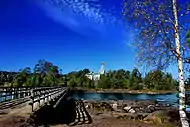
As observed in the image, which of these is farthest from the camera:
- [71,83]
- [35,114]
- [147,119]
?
[71,83]

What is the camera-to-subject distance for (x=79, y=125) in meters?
15.4

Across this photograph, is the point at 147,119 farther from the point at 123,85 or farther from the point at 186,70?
the point at 123,85

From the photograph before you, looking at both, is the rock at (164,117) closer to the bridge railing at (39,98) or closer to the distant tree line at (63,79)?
the bridge railing at (39,98)

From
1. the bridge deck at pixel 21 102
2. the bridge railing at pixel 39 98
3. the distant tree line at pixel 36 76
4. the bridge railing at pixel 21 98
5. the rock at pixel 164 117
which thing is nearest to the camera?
the bridge deck at pixel 21 102

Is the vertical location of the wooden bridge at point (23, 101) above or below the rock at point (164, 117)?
above

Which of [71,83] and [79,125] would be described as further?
[71,83]

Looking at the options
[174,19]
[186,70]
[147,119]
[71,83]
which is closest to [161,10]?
[174,19]

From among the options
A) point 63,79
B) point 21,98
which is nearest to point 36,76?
point 63,79

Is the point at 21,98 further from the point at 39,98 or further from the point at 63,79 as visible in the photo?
the point at 63,79

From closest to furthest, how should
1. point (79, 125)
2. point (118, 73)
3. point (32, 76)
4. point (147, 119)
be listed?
1. point (79, 125)
2. point (147, 119)
3. point (32, 76)
4. point (118, 73)

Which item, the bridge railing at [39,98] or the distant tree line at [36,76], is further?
the distant tree line at [36,76]

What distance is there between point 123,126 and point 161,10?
8.63 meters

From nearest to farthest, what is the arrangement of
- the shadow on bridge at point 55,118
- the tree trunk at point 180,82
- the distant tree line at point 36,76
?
1. the tree trunk at point 180,82
2. the shadow on bridge at point 55,118
3. the distant tree line at point 36,76

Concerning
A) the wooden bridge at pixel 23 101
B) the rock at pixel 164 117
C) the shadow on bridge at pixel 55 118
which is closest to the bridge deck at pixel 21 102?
the wooden bridge at pixel 23 101
